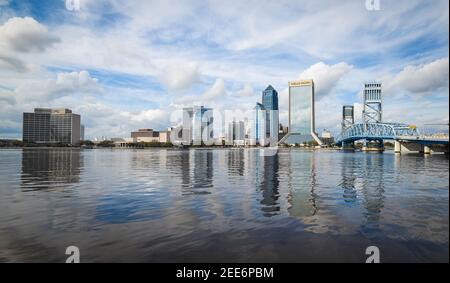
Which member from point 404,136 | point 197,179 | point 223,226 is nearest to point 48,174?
point 197,179

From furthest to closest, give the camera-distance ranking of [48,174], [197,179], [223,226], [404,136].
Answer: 1. [404,136]
2. [48,174]
3. [197,179]
4. [223,226]

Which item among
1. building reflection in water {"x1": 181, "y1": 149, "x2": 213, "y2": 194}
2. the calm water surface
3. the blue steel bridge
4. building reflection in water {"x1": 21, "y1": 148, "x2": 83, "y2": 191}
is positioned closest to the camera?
the calm water surface

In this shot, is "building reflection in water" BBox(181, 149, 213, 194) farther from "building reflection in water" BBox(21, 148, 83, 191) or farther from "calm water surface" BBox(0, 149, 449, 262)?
"building reflection in water" BBox(21, 148, 83, 191)

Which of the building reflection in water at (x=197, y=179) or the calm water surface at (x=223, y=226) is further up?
the calm water surface at (x=223, y=226)

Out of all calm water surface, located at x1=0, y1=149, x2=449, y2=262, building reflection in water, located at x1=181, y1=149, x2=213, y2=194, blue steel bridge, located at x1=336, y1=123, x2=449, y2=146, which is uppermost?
blue steel bridge, located at x1=336, y1=123, x2=449, y2=146

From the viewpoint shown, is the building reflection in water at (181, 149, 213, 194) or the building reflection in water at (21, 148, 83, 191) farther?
the building reflection in water at (21, 148, 83, 191)

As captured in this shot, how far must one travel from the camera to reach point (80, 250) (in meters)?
10.6

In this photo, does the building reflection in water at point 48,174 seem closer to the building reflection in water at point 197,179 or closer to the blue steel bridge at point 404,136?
the building reflection in water at point 197,179

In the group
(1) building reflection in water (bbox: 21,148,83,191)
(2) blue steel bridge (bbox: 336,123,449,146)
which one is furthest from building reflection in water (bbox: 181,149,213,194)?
(2) blue steel bridge (bbox: 336,123,449,146)

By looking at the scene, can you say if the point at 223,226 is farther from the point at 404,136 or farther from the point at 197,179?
→ the point at 404,136

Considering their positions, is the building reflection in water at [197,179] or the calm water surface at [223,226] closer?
the calm water surface at [223,226]

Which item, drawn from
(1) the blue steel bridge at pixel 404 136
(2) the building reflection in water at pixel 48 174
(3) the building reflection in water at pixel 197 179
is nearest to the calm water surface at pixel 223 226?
(3) the building reflection in water at pixel 197 179

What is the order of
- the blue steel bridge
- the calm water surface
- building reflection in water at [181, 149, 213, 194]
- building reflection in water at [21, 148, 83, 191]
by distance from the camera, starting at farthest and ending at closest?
the blue steel bridge, building reflection in water at [21, 148, 83, 191], building reflection in water at [181, 149, 213, 194], the calm water surface

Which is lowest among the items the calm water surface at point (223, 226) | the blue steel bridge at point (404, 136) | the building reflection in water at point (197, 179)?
the building reflection in water at point (197, 179)
